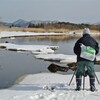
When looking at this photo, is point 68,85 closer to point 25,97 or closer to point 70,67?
point 25,97

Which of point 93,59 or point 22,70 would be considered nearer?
point 93,59

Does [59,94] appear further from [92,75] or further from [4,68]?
[4,68]

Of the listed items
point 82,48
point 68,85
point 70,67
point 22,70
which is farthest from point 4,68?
point 82,48

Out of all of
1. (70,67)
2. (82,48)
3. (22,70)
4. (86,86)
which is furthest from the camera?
(70,67)

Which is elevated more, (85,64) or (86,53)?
(86,53)

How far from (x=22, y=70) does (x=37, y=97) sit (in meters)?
8.23

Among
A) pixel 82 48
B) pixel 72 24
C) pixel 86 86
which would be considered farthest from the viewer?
pixel 72 24

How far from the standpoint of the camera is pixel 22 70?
16.6 metres

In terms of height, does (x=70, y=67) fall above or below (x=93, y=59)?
below

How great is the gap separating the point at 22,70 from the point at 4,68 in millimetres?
1113

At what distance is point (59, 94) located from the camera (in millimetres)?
8750

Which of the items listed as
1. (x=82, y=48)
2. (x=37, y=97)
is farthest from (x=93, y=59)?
(x=37, y=97)

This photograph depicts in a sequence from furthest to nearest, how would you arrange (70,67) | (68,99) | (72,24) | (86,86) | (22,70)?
(72,24) → (70,67) → (22,70) → (86,86) → (68,99)

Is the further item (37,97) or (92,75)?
(92,75)
